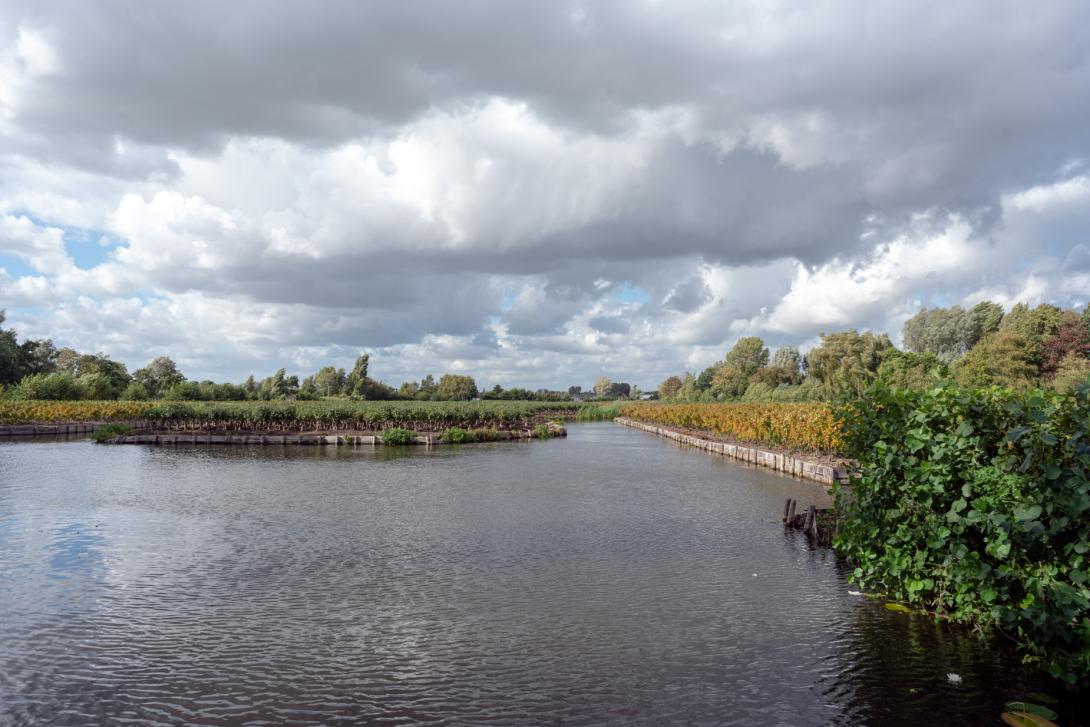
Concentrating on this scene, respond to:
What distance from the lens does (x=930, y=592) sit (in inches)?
368

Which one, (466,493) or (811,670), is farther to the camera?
(466,493)

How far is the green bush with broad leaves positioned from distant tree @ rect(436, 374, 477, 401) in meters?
111

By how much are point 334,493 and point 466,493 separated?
391cm

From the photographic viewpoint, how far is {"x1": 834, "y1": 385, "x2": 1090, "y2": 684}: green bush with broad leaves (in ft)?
20.7

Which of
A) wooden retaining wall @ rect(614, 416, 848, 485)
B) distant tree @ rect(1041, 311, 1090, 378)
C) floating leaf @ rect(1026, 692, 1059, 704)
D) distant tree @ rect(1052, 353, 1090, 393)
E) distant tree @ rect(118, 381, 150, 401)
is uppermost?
distant tree @ rect(1041, 311, 1090, 378)

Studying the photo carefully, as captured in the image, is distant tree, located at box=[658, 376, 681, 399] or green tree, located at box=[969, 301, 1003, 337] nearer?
green tree, located at box=[969, 301, 1003, 337]

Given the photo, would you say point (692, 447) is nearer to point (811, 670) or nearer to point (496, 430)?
point (496, 430)

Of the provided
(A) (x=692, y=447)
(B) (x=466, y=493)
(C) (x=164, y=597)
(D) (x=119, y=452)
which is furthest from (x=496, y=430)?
(C) (x=164, y=597)

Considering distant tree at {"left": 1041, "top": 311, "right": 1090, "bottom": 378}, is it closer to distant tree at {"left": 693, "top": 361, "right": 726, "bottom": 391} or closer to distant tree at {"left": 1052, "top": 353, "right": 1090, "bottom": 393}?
distant tree at {"left": 1052, "top": 353, "right": 1090, "bottom": 393}

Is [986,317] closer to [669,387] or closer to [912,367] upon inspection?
[912,367]

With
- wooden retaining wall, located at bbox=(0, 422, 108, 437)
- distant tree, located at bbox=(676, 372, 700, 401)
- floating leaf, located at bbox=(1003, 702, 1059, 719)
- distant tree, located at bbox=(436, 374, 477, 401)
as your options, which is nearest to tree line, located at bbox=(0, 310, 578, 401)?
distant tree, located at bbox=(436, 374, 477, 401)

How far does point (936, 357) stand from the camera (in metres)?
69.5

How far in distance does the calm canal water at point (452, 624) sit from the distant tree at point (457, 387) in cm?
10449

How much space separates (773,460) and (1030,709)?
23152mm
